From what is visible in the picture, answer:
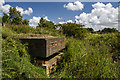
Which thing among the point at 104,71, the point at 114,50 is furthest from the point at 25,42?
the point at 114,50

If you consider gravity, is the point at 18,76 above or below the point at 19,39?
below

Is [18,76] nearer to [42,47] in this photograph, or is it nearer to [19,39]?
[42,47]

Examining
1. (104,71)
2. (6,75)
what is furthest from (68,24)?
(6,75)

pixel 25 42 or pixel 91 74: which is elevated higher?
pixel 25 42

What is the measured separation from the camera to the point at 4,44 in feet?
9.09

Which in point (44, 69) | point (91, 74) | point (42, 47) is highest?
point (42, 47)

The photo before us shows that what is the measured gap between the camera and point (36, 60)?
10.6 feet

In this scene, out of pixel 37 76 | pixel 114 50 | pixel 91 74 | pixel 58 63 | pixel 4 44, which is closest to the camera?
pixel 37 76

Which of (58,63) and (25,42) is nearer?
(25,42)

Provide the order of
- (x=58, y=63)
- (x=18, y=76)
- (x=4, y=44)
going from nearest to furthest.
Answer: (x=18, y=76) → (x=4, y=44) → (x=58, y=63)

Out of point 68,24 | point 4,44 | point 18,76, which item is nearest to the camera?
point 18,76

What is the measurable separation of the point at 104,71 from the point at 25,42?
8.82ft

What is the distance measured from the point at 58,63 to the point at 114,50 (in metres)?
3.69

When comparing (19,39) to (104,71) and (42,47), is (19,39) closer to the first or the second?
(42,47)
